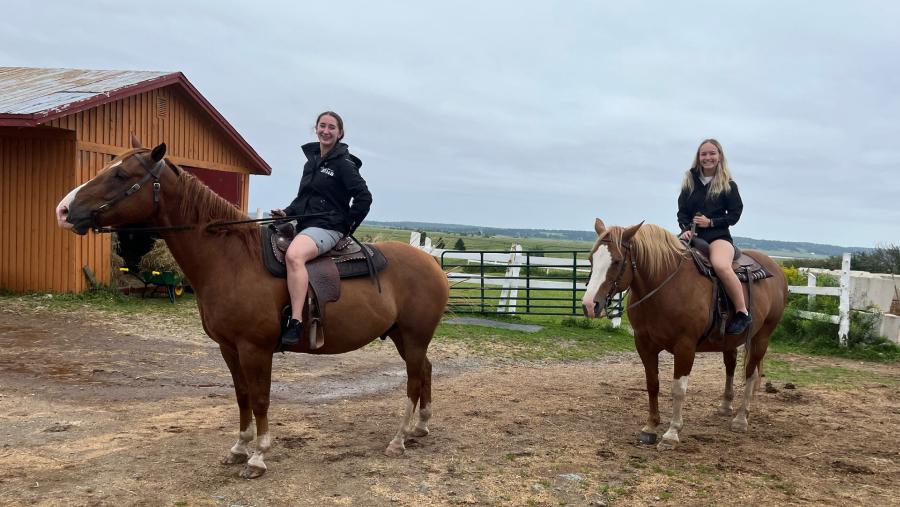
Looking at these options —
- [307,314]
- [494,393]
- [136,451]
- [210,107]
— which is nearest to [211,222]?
[307,314]

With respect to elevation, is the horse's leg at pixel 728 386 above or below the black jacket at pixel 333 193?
below

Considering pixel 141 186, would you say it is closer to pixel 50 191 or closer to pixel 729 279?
pixel 729 279

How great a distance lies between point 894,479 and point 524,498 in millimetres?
2781

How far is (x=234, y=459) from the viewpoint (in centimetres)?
448

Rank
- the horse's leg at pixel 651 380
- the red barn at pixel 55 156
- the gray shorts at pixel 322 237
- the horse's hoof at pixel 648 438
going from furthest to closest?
the red barn at pixel 55 156, the horse's leg at pixel 651 380, the horse's hoof at pixel 648 438, the gray shorts at pixel 322 237

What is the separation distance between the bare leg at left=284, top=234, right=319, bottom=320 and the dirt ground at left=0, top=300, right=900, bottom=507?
1160mm

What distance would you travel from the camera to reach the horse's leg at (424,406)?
17.5ft

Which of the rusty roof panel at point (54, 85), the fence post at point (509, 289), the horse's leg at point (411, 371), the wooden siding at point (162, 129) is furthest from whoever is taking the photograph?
the fence post at point (509, 289)

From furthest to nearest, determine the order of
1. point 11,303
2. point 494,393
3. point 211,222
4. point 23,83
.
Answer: point 23,83 < point 11,303 < point 494,393 < point 211,222

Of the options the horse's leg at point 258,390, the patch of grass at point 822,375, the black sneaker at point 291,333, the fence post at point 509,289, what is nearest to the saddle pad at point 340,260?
the black sneaker at point 291,333

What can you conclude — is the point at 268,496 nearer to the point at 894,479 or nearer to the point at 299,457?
the point at 299,457

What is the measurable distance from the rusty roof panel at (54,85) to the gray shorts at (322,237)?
8.54 metres

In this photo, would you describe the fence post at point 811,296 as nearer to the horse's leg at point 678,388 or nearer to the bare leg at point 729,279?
the bare leg at point 729,279

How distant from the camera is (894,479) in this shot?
4539 mm
